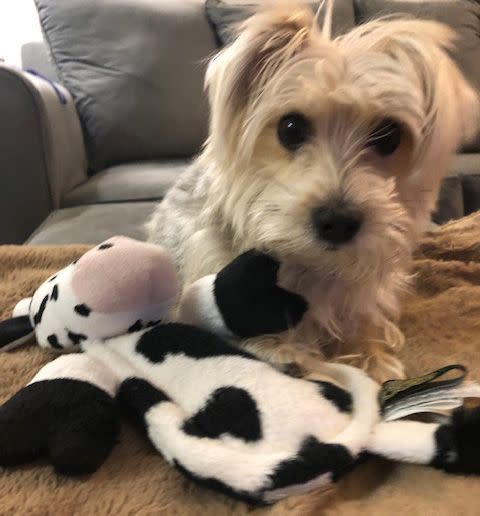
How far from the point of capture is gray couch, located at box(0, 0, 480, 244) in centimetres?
179

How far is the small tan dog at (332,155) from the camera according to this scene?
944 mm

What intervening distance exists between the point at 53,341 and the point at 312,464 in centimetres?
48

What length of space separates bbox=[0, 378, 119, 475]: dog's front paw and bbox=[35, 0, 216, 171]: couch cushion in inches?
67.9

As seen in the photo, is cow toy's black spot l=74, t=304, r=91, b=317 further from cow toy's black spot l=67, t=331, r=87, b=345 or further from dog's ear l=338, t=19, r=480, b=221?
dog's ear l=338, t=19, r=480, b=221

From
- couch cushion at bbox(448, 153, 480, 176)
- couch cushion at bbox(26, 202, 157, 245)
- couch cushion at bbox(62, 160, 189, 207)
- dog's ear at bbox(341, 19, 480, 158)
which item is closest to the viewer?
dog's ear at bbox(341, 19, 480, 158)

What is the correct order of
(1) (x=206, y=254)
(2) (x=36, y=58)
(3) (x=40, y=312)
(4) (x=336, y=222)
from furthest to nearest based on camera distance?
1. (2) (x=36, y=58)
2. (1) (x=206, y=254)
3. (3) (x=40, y=312)
4. (4) (x=336, y=222)

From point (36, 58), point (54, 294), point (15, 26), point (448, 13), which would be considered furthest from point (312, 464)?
point (15, 26)

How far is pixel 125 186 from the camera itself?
6.64ft

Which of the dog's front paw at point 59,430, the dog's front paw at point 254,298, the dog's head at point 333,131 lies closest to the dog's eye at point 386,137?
the dog's head at point 333,131

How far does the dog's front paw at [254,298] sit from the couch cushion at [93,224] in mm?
730

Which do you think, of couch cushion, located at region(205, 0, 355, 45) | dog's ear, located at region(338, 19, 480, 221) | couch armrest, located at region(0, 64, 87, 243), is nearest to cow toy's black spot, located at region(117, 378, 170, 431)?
dog's ear, located at region(338, 19, 480, 221)

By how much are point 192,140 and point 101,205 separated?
757 mm

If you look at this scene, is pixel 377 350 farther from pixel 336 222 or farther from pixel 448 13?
pixel 448 13

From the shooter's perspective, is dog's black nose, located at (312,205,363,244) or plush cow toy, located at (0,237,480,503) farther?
dog's black nose, located at (312,205,363,244)
